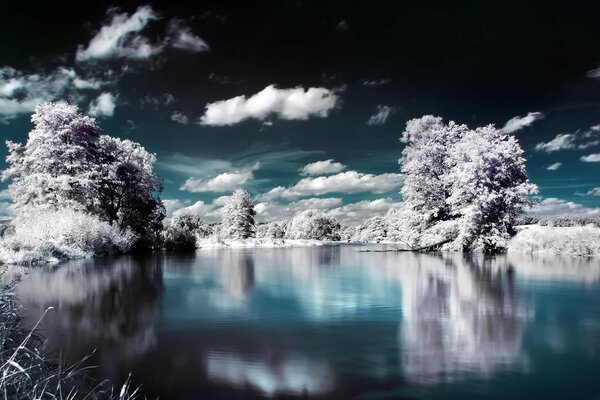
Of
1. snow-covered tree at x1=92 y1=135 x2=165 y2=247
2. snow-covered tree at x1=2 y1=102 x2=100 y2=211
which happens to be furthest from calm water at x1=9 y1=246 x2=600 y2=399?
snow-covered tree at x1=92 y1=135 x2=165 y2=247

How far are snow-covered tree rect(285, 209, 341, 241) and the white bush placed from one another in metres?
92.7

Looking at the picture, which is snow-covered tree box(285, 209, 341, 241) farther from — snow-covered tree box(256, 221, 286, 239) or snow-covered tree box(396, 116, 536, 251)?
snow-covered tree box(396, 116, 536, 251)

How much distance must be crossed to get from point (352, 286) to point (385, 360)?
297 inches

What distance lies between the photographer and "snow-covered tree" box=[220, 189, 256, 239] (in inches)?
3196

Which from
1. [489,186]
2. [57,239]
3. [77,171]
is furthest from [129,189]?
[489,186]

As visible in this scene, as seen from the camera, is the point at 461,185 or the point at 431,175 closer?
the point at 461,185

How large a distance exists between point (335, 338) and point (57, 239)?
21.2 metres

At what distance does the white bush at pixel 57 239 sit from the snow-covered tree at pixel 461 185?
72.3ft

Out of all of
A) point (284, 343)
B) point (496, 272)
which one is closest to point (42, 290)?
point (284, 343)

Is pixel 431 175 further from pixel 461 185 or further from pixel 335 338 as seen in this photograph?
pixel 335 338

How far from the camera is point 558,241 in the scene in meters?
26.5

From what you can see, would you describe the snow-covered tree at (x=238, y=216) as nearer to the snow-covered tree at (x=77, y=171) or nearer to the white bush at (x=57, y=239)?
the snow-covered tree at (x=77, y=171)

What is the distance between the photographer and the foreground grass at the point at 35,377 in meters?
2.58

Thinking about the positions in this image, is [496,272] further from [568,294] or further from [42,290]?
[42,290]
